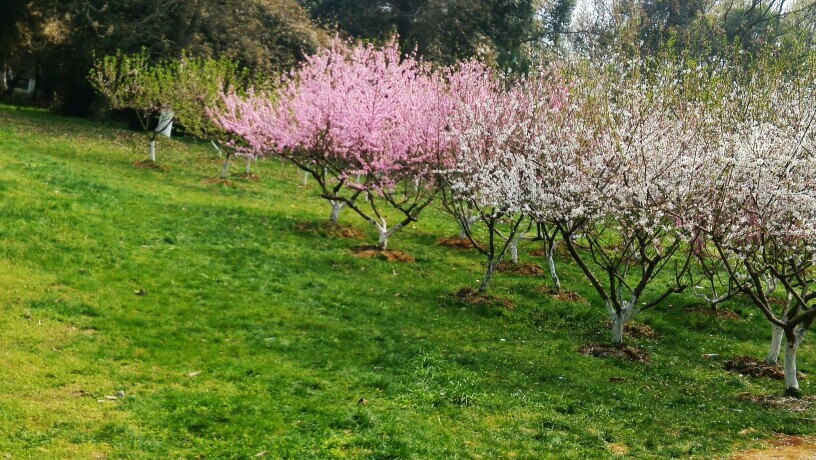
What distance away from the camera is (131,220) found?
789 inches

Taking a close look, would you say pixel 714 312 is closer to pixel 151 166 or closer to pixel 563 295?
pixel 563 295

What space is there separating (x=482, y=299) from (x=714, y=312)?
586 centimetres

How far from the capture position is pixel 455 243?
23.9m

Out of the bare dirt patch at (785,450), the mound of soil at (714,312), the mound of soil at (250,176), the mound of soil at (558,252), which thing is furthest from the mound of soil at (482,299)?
the mound of soil at (250,176)

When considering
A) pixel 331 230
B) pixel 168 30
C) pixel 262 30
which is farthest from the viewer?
pixel 262 30

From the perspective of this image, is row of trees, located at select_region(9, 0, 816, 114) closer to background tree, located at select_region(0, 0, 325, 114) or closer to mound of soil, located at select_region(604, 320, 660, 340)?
background tree, located at select_region(0, 0, 325, 114)

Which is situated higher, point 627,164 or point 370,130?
point 370,130

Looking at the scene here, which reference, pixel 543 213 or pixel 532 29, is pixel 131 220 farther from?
pixel 532 29

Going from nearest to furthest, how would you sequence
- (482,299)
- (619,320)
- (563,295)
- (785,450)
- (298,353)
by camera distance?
(785,450), (298,353), (619,320), (482,299), (563,295)

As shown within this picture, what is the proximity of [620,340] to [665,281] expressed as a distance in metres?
7.33

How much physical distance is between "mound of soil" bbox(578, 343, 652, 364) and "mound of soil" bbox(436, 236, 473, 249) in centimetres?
897

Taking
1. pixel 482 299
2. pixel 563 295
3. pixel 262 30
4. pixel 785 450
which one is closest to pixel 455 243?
pixel 563 295

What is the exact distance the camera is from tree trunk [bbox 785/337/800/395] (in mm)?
12406

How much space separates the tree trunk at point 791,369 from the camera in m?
12.4
